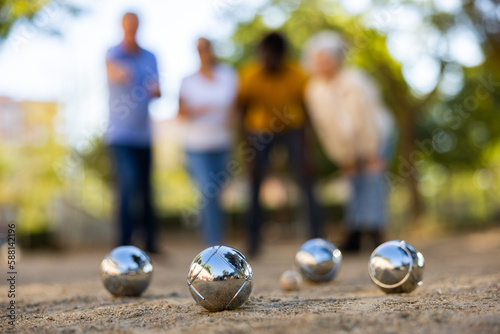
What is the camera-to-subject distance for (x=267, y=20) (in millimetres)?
16484

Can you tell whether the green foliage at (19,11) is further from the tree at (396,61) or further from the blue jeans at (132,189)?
the tree at (396,61)

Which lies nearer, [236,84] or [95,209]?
[236,84]

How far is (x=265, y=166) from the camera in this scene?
590 cm

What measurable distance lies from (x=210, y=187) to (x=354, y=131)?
1.83 metres

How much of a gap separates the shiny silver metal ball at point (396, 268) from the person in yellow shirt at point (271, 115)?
2.86 meters

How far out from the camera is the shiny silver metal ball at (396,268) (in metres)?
2.74

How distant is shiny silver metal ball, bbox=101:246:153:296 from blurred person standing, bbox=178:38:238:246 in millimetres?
2461

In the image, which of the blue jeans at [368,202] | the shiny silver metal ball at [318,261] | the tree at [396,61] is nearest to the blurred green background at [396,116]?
the tree at [396,61]

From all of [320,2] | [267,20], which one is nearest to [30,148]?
[267,20]

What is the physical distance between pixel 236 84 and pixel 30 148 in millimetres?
14193

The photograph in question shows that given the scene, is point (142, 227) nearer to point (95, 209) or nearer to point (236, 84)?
point (236, 84)

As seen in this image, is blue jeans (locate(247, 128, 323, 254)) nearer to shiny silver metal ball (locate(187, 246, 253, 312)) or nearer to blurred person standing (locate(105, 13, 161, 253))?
blurred person standing (locate(105, 13, 161, 253))

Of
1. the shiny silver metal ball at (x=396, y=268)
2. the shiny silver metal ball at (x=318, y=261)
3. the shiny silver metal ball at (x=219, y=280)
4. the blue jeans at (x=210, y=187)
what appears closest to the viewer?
the shiny silver metal ball at (x=219, y=280)

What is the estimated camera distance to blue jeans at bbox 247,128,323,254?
18.8ft
